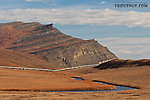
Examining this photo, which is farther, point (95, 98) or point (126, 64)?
point (126, 64)

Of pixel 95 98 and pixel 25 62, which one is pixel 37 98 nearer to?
pixel 95 98

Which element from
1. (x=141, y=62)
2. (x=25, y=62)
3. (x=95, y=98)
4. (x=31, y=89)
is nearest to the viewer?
(x=95, y=98)

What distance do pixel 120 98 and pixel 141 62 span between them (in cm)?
9637

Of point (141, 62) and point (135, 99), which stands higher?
point (135, 99)

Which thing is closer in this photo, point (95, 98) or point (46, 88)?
point (95, 98)

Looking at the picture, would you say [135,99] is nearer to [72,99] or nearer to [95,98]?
[95,98]

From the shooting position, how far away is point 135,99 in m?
38.5

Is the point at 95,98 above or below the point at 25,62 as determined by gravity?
above

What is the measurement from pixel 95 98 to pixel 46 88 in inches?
738

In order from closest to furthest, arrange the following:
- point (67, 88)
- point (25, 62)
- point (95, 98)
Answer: point (95, 98) < point (67, 88) < point (25, 62)

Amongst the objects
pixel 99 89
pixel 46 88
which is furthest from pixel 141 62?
pixel 46 88

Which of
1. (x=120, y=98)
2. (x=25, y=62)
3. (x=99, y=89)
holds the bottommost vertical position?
(x=25, y=62)

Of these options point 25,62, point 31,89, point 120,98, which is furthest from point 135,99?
point 25,62

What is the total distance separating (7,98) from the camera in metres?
37.4
